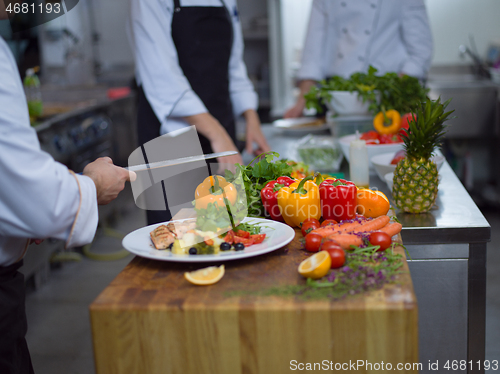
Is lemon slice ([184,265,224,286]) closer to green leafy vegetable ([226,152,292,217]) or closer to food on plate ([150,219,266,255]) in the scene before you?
food on plate ([150,219,266,255])

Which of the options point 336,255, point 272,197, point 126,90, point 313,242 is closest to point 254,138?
point 272,197

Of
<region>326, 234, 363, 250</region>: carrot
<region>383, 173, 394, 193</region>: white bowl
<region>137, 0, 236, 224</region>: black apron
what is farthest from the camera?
<region>137, 0, 236, 224</region>: black apron

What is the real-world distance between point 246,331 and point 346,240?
1.00 ft

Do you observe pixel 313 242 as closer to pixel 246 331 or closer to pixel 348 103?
pixel 246 331

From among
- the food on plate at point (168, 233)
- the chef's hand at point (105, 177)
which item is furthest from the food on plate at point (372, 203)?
the chef's hand at point (105, 177)

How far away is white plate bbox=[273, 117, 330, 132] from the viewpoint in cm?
258

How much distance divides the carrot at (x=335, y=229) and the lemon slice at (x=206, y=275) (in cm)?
26

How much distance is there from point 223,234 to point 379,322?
15.3 inches

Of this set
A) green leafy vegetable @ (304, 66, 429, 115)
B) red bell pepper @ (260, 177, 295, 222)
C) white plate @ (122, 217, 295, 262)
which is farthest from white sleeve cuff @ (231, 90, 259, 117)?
white plate @ (122, 217, 295, 262)

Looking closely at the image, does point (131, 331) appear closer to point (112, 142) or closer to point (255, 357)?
point (255, 357)

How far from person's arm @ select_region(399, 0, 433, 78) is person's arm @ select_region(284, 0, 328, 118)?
440 millimetres

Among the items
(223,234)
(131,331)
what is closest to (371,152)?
(223,234)

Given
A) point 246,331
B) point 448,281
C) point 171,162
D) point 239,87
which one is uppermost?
point 239,87

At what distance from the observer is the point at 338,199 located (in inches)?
47.2
